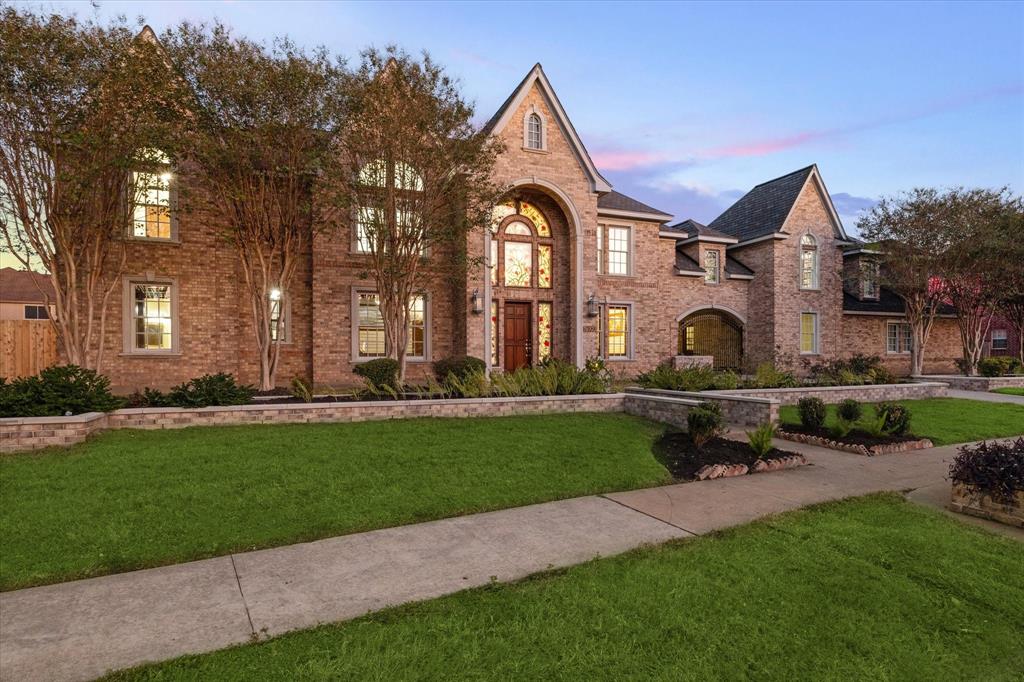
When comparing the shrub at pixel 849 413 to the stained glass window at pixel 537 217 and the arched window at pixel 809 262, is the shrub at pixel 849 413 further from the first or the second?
the arched window at pixel 809 262

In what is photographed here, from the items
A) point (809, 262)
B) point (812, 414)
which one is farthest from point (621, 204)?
point (812, 414)

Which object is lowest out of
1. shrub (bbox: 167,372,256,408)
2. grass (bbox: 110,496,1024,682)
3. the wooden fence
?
grass (bbox: 110,496,1024,682)

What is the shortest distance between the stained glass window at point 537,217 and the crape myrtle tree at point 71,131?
10862 millimetres

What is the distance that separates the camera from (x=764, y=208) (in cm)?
2642

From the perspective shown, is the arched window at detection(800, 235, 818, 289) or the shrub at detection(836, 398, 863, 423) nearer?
the shrub at detection(836, 398, 863, 423)

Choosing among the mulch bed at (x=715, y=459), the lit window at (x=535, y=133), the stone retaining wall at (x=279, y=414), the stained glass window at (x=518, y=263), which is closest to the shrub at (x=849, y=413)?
the mulch bed at (x=715, y=459)

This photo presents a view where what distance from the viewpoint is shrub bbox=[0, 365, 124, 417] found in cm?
776

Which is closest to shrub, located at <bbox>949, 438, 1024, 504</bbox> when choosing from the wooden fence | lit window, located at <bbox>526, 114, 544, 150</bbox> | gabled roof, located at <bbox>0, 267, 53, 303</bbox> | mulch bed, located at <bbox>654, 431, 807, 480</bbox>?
mulch bed, located at <bbox>654, 431, 807, 480</bbox>

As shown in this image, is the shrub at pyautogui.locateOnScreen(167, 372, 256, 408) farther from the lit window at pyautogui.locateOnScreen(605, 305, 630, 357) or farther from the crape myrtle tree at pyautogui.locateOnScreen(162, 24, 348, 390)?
the lit window at pyautogui.locateOnScreen(605, 305, 630, 357)

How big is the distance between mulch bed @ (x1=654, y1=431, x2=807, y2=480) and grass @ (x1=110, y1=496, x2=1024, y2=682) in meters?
2.99

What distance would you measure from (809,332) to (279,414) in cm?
2468

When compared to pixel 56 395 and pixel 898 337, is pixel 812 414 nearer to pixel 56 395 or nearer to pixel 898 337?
pixel 56 395

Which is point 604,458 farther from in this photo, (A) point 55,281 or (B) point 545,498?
(A) point 55,281

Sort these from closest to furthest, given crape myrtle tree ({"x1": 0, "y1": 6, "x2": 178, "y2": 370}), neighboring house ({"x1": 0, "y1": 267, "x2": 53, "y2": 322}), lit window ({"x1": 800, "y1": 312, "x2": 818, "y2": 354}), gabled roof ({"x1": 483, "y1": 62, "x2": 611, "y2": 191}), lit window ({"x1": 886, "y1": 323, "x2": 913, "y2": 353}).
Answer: crape myrtle tree ({"x1": 0, "y1": 6, "x2": 178, "y2": 370})
gabled roof ({"x1": 483, "y1": 62, "x2": 611, "y2": 191})
lit window ({"x1": 800, "y1": 312, "x2": 818, "y2": 354})
lit window ({"x1": 886, "y1": 323, "x2": 913, "y2": 353})
neighboring house ({"x1": 0, "y1": 267, "x2": 53, "y2": 322})
